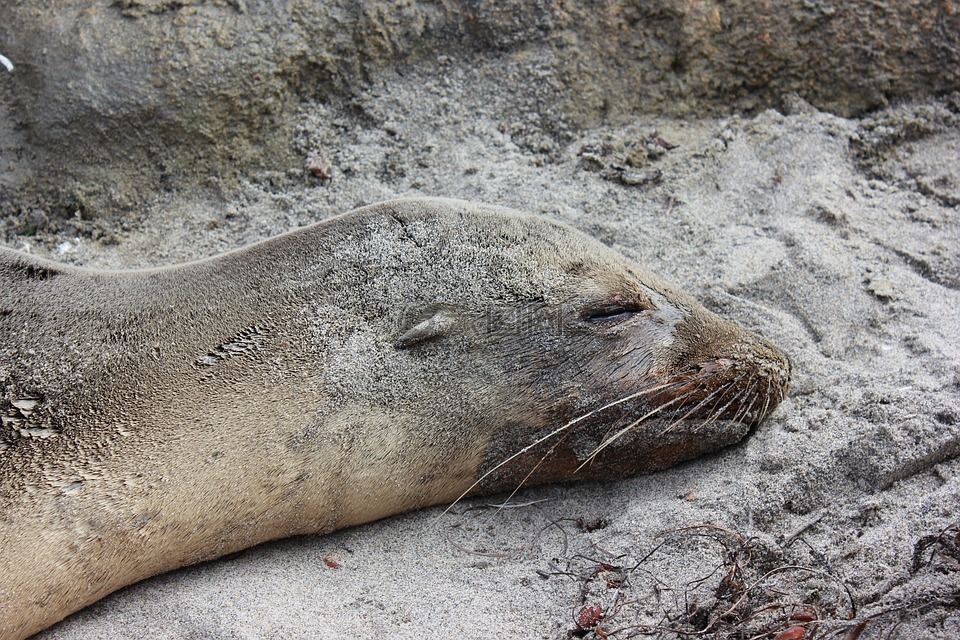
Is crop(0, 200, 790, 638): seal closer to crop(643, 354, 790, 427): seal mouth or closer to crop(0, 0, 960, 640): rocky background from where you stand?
crop(643, 354, 790, 427): seal mouth

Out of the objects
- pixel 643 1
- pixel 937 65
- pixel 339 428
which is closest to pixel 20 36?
pixel 339 428

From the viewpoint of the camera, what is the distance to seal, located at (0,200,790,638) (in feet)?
8.30

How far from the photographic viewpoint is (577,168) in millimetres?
3969

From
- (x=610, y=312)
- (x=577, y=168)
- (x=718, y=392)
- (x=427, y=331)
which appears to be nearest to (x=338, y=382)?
(x=427, y=331)

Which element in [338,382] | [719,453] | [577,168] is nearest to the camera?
[338,382]

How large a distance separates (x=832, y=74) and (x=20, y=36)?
388 cm

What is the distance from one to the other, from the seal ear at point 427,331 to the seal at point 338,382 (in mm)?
15

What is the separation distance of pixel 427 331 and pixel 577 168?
1.57 m

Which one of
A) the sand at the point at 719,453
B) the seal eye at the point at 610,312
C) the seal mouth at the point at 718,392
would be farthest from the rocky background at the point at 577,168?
the seal eye at the point at 610,312

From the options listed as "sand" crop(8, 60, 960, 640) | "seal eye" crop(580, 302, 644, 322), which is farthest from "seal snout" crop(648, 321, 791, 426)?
"seal eye" crop(580, 302, 644, 322)

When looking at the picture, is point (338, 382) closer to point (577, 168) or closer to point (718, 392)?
point (718, 392)

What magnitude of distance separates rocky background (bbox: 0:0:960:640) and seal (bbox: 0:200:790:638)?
16 centimetres

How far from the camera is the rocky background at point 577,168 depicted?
2.67 metres

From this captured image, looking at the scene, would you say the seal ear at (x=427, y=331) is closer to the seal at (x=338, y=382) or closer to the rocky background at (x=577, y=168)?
the seal at (x=338, y=382)
